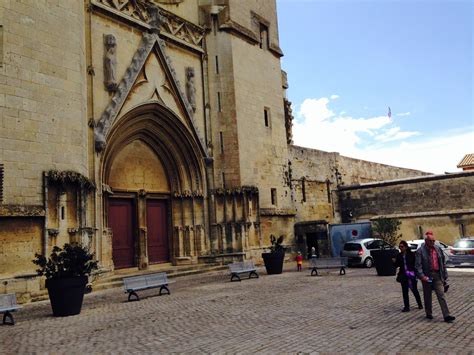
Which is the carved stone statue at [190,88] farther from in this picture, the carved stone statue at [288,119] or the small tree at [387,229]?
the carved stone statue at [288,119]

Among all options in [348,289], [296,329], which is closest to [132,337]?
[296,329]

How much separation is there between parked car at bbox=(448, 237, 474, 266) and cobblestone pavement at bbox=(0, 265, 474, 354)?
2.97 meters

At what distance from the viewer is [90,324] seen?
24.1 ft

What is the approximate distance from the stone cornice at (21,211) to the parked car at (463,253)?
12.0 meters

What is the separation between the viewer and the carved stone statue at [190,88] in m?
17.0

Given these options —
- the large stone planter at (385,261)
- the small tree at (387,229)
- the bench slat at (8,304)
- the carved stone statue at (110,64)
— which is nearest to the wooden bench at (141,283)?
the bench slat at (8,304)

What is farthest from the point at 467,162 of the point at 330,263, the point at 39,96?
the point at 39,96

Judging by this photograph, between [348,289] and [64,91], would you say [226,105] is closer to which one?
[64,91]

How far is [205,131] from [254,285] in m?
7.69

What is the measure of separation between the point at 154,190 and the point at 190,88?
418 centimetres

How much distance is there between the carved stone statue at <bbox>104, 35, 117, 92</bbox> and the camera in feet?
45.6

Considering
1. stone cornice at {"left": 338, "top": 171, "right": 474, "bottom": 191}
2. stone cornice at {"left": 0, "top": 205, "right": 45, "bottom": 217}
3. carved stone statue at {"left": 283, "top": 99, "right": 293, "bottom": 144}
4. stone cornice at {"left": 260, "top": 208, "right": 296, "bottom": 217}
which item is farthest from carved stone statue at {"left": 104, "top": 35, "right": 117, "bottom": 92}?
stone cornice at {"left": 338, "top": 171, "right": 474, "bottom": 191}

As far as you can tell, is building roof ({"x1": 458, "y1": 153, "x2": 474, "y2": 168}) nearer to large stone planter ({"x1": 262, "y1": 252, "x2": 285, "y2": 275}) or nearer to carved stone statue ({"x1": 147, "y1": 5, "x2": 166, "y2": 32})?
large stone planter ({"x1": 262, "y1": 252, "x2": 285, "y2": 275})

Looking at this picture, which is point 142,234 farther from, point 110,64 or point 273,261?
point 110,64
